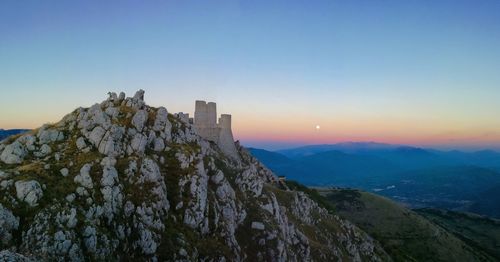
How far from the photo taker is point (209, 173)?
200ft

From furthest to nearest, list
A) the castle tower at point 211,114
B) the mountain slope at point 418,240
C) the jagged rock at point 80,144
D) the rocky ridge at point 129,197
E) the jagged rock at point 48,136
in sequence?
the mountain slope at point 418,240, the castle tower at point 211,114, the jagged rock at point 48,136, the jagged rock at point 80,144, the rocky ridge at point 129,197

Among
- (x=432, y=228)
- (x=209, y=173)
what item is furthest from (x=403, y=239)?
(x=209, y=173)

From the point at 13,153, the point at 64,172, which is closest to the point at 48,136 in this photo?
the point at 13,153

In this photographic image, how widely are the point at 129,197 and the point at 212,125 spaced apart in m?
49.5

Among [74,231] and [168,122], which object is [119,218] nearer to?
[74,231]

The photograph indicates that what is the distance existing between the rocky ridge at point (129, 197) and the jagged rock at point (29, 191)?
0.10m

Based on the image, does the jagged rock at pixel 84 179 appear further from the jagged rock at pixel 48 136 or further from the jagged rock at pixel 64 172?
the jagged rock at pixel 48 136

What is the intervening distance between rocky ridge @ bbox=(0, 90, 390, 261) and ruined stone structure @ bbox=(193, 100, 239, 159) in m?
21.0

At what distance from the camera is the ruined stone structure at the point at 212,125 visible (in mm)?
91125

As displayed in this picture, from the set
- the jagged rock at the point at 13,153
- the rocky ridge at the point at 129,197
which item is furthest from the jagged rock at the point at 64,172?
the jagged rock at the point at 13,153

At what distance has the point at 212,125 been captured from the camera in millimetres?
92500

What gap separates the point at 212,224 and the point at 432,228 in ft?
566

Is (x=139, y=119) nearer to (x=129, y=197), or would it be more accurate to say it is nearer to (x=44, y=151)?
(x=44, y=151)

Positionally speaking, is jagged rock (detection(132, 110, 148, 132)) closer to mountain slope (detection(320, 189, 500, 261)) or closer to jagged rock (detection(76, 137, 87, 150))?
jagged rock (detection(76, 137, 87, 150))
